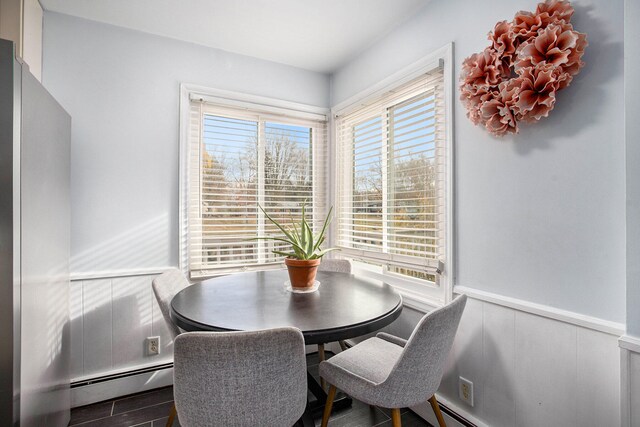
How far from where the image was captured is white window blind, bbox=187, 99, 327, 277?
8.25 ft

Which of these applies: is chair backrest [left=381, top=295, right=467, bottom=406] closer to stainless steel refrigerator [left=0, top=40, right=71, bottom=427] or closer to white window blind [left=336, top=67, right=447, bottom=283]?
white window blind [left=336, top=67, right=447, bottom=283]

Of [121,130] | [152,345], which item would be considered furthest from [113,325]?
[121,130]

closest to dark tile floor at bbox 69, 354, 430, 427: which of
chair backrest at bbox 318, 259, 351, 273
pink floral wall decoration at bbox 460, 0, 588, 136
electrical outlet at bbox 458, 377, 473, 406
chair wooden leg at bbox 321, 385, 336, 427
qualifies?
electrical outlet at bbox 458, 377, 473, 406

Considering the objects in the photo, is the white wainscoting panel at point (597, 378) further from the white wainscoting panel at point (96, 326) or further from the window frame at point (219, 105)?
the white wainscoting panel at point (96, 326)

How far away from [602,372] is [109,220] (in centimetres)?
271

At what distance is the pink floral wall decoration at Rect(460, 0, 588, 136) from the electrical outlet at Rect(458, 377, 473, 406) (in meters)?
1.27

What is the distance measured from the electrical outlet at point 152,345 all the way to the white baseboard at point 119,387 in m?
0.14

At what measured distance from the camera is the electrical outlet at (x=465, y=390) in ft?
5.53

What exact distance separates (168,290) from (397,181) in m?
1.62

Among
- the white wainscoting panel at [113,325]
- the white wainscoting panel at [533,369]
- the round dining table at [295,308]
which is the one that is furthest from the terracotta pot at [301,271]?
the white wainscoting panel at [113,325]

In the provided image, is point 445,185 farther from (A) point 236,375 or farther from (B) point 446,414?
(A) point 236,375

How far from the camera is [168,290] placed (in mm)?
1814

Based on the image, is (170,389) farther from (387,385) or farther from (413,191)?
(413,191)

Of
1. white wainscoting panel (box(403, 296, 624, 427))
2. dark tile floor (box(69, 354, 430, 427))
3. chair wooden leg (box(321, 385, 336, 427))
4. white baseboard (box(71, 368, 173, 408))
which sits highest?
white wainscoting panel (box(403, 296, 624, 427))
